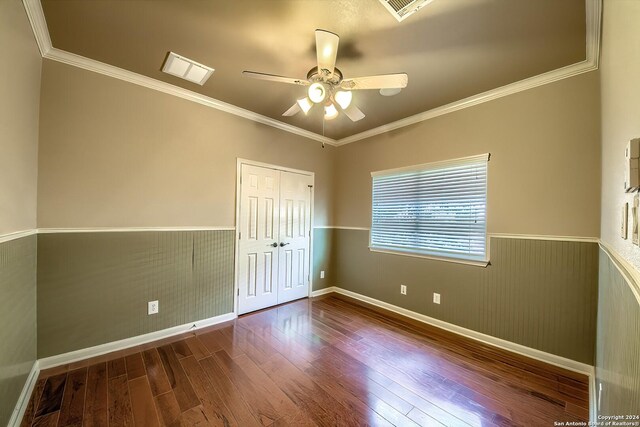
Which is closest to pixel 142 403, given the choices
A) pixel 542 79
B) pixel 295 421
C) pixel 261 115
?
pixel 295 421

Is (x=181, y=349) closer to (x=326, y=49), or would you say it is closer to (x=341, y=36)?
(x=326, y=49)

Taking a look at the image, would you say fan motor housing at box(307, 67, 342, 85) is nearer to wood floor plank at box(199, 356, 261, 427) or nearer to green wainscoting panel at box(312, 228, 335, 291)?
wood floor plank at box(199, 356, 261, 427)

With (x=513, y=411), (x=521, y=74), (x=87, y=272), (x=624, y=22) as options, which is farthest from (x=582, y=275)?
(x=87, y=272)

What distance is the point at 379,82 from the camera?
5.89 ft

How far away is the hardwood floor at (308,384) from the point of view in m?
1.60

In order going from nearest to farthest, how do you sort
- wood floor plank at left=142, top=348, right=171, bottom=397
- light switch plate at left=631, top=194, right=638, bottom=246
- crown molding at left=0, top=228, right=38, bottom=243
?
1. light switch plate at left=631, top=194, right=638, bottom=246
2. crown molding at left=0, top=228, right=38, bottom=243
3. wood floor plank at left=142, top=348, right=171, bottom=397

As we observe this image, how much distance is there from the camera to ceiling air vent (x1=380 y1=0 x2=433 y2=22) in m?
1.49

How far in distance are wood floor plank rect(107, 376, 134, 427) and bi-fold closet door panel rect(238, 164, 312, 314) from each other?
1.37 meters

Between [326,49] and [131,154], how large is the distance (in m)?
2.12

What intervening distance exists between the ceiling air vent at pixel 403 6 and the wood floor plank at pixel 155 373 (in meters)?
3.08

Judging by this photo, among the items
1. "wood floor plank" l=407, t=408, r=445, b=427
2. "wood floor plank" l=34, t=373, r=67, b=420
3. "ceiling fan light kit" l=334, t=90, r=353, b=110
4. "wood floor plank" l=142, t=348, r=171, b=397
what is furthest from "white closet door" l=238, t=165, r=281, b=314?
"wood floor plank" l=407, t=408, r=445, b=427

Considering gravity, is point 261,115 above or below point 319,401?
above

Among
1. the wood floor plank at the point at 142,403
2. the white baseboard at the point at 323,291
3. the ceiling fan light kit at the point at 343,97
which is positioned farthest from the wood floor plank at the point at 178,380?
the ceiling fan light kit at the point at 343,97

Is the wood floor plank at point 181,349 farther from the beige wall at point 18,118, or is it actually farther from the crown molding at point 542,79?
the crown molding at point 542,79
